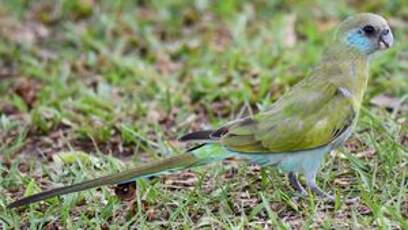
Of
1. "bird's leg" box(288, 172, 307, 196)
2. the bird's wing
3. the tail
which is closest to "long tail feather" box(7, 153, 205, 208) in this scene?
the tail

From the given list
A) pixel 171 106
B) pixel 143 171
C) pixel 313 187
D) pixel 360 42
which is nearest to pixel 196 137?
pixel 143 171

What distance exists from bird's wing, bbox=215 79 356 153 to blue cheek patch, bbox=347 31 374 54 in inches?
10.5

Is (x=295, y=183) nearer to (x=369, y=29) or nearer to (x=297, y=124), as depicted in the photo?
(x=297, y=124)

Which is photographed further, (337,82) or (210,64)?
(210,64)

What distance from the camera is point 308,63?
6.96m

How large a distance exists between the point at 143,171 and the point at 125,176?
0.08m

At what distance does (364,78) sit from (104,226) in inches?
55.9

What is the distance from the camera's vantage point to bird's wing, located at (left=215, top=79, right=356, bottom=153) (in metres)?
4.70

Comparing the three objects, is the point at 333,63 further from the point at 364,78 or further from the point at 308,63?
the point at 308,63

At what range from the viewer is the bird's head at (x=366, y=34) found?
4.94 metres

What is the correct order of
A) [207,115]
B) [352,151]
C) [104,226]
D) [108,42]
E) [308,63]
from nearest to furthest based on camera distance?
1. [104,226]
2. [352,151]
3. [207,115]
4. [308,63]
5. [108,42]

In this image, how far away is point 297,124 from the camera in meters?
4.73

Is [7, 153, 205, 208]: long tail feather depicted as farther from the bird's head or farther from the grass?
the bird's head

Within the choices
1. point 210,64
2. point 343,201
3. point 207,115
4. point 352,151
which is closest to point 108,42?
point 210,64
